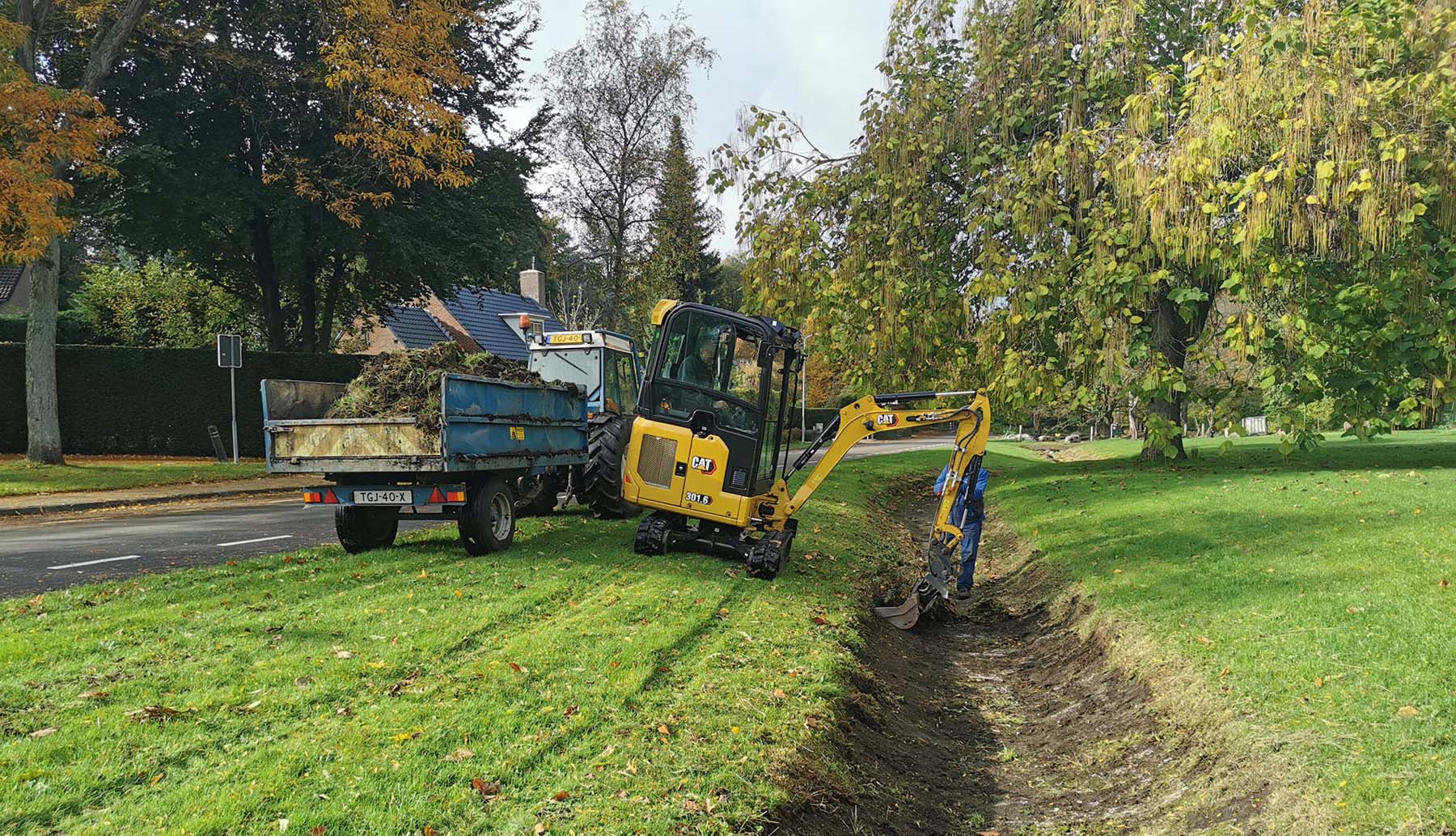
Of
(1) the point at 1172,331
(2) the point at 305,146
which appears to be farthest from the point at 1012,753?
(2) the point at 305,146

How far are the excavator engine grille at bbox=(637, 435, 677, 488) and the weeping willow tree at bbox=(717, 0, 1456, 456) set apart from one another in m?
6.88

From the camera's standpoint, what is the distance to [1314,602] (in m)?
7.95

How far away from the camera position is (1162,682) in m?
7.10

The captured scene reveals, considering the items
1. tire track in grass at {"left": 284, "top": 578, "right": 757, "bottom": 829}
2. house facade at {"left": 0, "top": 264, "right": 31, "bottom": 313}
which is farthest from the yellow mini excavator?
house facade at {"left": 0, "top": 264, "right": 31, "bottom": 313}

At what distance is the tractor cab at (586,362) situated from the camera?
15375 millimetres

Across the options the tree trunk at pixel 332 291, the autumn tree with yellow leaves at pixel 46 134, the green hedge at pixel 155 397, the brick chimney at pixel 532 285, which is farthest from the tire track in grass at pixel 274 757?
the brick chimney at pixel 532 285

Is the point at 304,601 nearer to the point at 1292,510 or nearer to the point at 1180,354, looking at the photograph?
the point at 1292,510

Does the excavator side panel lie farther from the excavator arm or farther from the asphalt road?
the asphalt road

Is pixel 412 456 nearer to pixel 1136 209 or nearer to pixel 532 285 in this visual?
pixel 1136 209

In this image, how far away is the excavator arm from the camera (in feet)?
33.0

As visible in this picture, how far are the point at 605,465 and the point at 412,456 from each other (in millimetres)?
3928

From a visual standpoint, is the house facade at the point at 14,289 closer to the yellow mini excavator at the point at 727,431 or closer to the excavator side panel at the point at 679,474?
the excavator side panel at the point at 679,474

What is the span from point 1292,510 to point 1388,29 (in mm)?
6428

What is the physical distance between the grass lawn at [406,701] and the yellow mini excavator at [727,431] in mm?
1474
